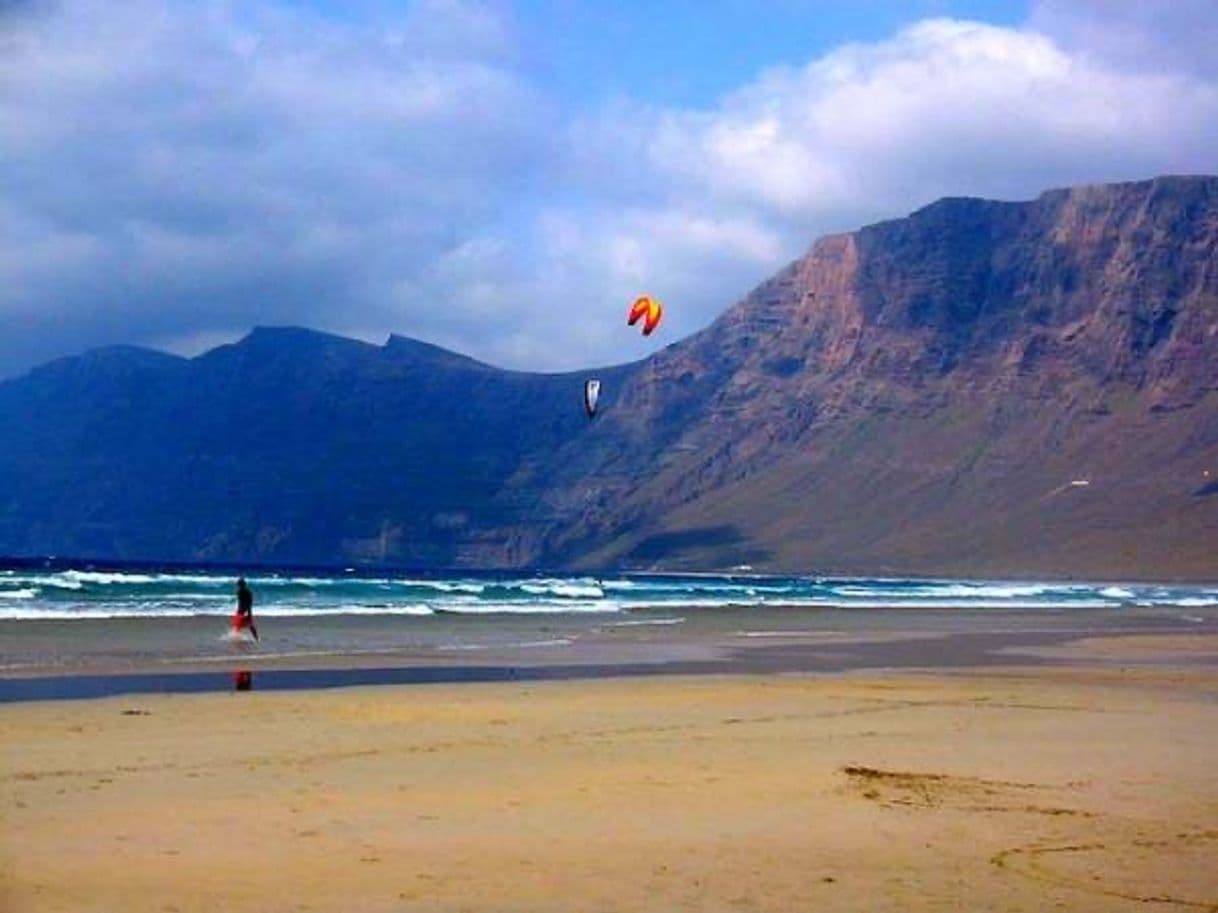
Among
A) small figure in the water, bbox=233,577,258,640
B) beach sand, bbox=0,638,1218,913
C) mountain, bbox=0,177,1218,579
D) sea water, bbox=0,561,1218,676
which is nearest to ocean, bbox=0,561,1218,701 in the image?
sea water, bbox=0,561,1218,676

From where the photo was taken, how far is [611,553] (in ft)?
604

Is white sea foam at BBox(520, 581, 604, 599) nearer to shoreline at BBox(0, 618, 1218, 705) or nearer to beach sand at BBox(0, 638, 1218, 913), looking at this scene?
shoreline at BBox(0, 618, 1218, 705)

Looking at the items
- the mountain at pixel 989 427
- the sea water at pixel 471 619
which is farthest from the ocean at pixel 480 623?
the mountain at pixel 989 427

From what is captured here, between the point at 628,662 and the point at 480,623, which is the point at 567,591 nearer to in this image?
the point at 480,623

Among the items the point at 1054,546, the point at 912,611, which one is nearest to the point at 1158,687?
the point at 912,611

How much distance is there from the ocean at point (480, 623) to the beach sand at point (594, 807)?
8854mm

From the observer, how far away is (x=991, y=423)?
6644 inches

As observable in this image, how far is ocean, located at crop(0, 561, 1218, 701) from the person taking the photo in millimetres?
28172

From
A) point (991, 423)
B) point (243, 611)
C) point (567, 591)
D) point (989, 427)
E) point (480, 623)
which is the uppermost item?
point (991, 423)

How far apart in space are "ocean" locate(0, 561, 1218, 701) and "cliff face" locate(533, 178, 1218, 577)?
219 ft

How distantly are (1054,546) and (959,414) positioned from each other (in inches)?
1368

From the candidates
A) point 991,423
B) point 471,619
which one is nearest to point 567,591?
point 471,619

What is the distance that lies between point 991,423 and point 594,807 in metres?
162

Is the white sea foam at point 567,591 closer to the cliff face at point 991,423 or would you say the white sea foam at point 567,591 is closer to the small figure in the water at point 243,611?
the small figure in the water at point 243,611
